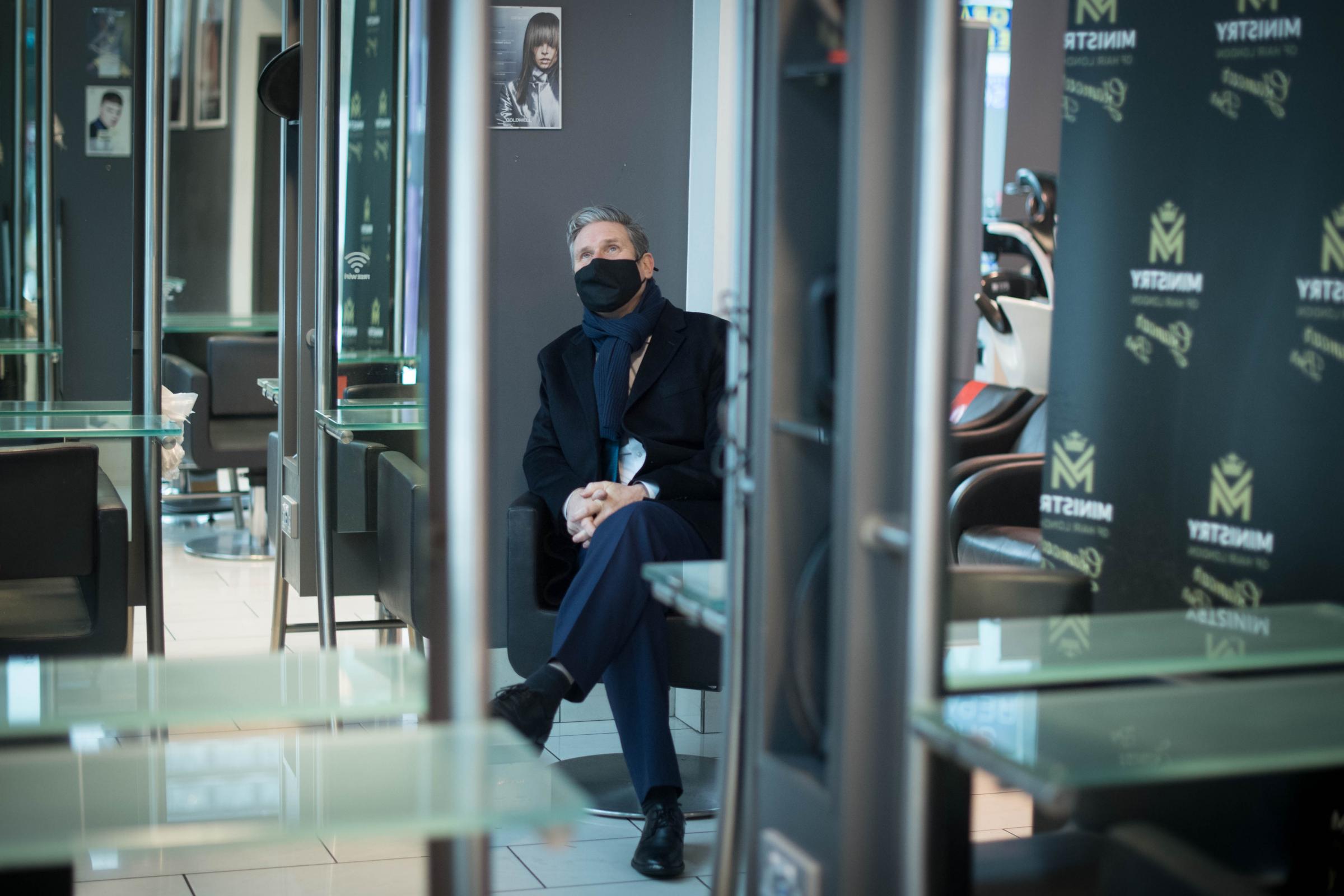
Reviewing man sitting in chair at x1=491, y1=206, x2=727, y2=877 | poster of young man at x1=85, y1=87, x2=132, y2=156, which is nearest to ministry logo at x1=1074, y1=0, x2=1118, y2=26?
man sitting in chair at x1=491, y1=206, x2=727, y2=877

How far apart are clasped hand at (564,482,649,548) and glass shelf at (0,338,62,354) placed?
167cm

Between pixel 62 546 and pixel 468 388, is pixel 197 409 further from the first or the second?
pixel 468 388

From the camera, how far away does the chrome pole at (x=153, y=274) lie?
2994 mm

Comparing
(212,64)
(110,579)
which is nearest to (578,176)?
(110,579)

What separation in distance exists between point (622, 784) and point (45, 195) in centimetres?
291

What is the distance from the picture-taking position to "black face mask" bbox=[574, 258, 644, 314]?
324 cm

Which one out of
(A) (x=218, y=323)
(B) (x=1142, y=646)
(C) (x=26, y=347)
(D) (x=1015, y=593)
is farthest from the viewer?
(A) (x=218, y=323)

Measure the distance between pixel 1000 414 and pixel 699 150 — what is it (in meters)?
1.17

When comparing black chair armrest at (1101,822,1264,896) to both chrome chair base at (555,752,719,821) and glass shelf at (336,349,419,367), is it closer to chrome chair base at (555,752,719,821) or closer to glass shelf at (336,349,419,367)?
chrome chair base at (555,752,719,821)

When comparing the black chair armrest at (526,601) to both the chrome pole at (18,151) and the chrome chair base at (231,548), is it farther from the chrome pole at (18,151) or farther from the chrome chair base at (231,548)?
the chrome chair base at (231,548)

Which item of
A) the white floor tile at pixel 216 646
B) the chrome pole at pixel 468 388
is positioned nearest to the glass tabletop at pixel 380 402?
the white floor tile at pixel 216 646

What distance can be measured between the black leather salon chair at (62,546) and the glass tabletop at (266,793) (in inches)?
54.6

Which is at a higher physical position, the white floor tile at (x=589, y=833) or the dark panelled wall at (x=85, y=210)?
the dark panelled wall at (x=85, y=210)

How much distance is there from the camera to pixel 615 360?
321 cm
